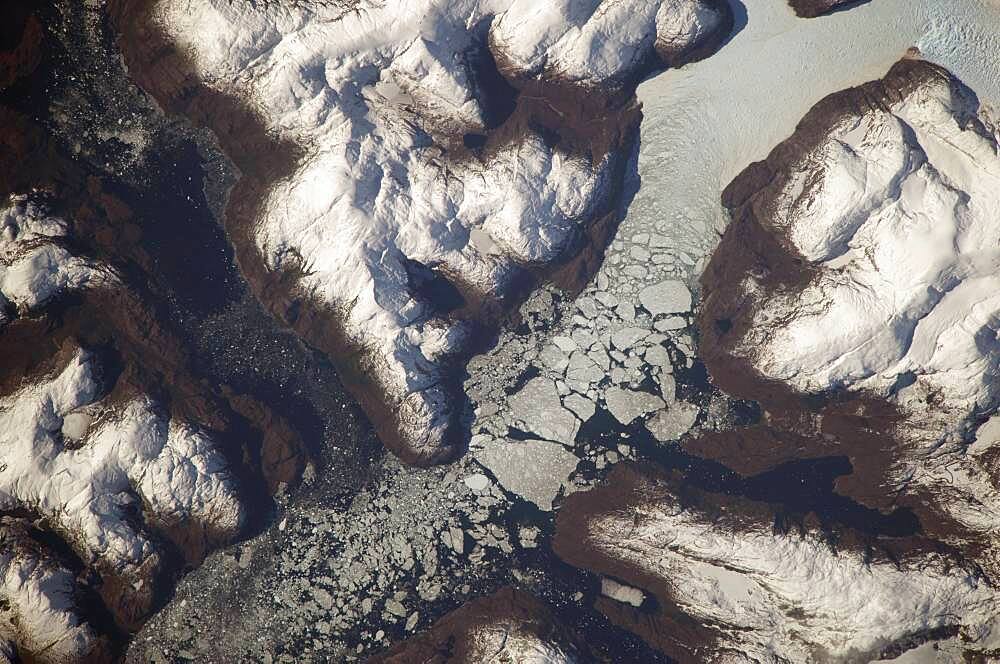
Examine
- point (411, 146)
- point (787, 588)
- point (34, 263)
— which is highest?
point (34, 263)

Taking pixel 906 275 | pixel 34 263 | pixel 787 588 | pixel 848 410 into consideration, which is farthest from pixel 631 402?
pixel 34 263

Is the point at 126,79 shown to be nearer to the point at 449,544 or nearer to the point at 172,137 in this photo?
→ the point at 172,137

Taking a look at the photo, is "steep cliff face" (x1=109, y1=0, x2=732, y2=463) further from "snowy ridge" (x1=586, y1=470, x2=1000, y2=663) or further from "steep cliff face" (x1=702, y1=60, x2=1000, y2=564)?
"snowy ridge" (x1=586, y1=470, x2=1000, y2=663)

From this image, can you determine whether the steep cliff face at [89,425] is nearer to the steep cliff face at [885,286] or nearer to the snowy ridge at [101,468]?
the snowy ridge at [101,468]

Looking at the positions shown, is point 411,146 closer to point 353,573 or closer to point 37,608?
point 353,573

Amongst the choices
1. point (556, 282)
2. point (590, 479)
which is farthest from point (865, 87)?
point (590, 479)

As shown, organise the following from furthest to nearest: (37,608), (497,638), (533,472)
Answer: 1. (533,472)
2. (497,638)
3. (37,608)

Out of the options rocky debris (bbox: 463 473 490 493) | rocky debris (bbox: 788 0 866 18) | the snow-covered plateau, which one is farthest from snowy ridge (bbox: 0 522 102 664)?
rocky debris (bbox: 788 0 866 18)

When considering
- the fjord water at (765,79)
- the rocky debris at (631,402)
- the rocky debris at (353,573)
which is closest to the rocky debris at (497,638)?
the rocky debris at (353,573)
